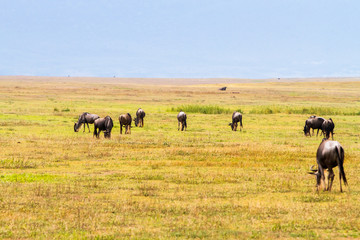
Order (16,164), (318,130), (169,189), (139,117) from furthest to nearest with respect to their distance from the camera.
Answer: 1. (139,117)
2. (318,130)
3. (16,164)
4. (169,189)

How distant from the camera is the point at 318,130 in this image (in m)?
35.0

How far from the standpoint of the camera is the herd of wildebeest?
14.4 meters

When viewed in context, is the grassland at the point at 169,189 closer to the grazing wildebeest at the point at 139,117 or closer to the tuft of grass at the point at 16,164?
the tuft of grass at the point at 16,164

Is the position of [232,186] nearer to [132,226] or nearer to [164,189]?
[164,189]

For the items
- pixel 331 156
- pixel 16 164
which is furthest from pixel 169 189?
pixel 16 164

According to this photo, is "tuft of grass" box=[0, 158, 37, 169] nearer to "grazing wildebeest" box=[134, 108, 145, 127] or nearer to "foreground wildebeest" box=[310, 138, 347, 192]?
"foreground wildebeest" box=[310, 138, 347, 192]

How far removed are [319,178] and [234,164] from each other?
20.1ft

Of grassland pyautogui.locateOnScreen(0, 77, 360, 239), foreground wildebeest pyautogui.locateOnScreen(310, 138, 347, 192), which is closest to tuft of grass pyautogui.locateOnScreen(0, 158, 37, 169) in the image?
grassland pyautogui.locateOnScreen(0, 77, 360, 239)

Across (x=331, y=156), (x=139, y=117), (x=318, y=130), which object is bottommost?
(x=318, y=130)

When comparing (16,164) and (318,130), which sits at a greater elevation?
(16,164)

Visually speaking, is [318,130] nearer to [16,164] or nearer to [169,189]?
[16,164]

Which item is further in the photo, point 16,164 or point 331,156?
point 16,164

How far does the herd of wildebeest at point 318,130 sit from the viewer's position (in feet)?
47.2

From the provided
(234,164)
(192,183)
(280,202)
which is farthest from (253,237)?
(234,164)
